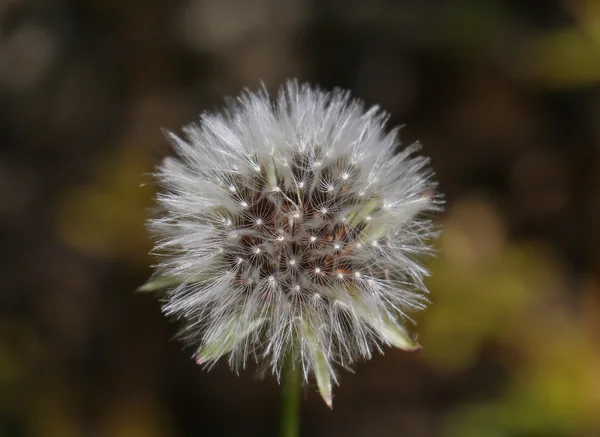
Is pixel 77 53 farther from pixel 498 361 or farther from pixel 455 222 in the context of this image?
pixel 498 361

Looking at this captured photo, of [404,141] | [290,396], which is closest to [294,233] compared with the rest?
[290,396]

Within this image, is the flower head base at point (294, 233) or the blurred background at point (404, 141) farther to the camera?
the blurred background at point (404, 141)

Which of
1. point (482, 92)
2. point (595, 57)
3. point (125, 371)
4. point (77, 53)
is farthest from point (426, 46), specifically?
point (125, 371)

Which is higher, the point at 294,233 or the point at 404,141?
the point at 404,141

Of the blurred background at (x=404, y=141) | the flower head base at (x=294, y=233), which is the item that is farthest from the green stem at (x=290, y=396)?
the blurred background at (x=404, y=141)

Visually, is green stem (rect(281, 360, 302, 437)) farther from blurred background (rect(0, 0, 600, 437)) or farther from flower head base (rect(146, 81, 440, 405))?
blurred background (rect(0, 0, 600, 437))

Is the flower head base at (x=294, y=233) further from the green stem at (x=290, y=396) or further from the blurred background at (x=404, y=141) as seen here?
the blurred background at (x=404, y=141)

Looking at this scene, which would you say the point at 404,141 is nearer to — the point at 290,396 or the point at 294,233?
the point at 294,233
